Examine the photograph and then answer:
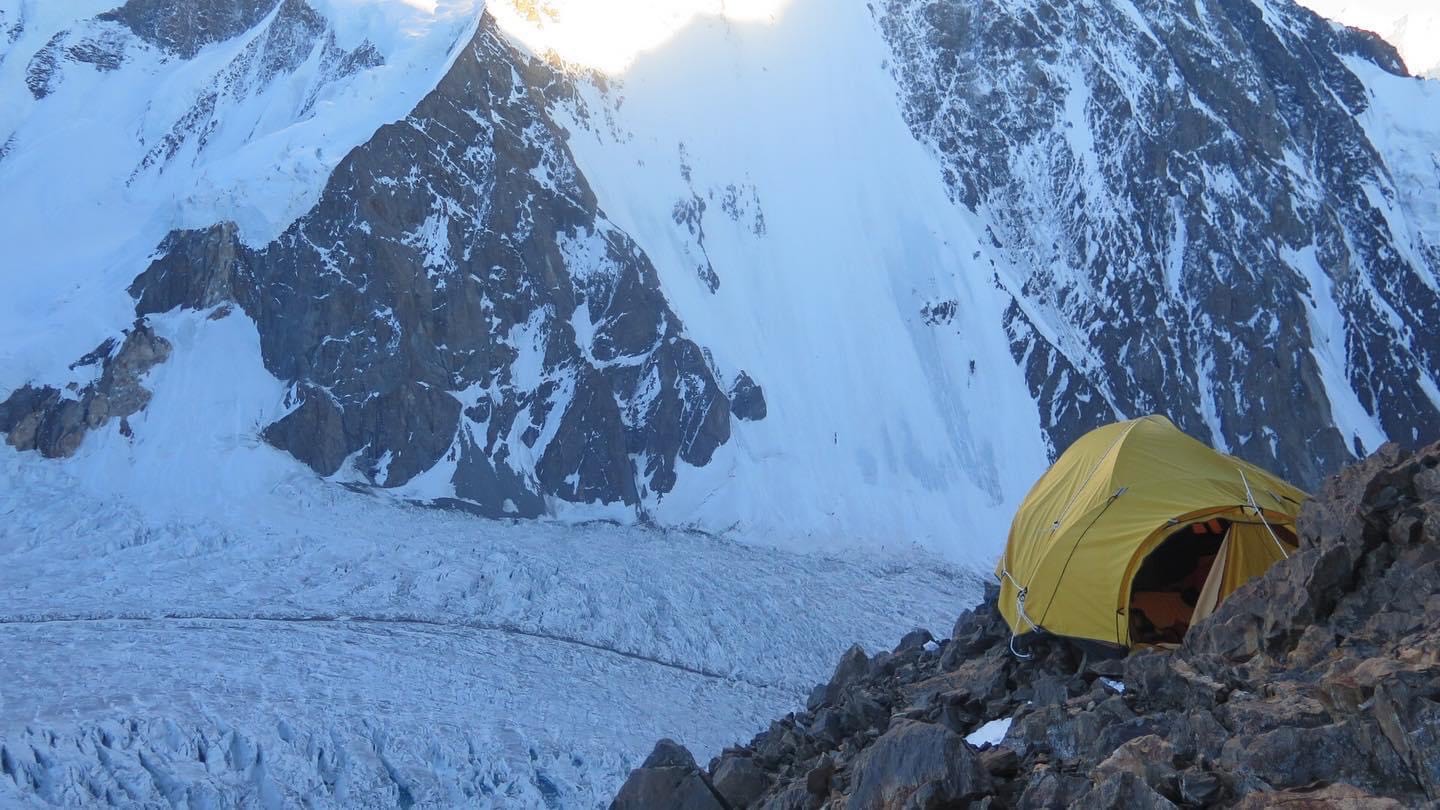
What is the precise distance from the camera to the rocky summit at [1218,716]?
6145 mm

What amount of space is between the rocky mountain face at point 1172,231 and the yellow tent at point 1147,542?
27010mm

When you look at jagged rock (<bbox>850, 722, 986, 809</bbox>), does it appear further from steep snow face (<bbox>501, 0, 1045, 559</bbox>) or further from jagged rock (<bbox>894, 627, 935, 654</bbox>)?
steep snow face (<bbox>501, 0, 1045, 559</bbox>)

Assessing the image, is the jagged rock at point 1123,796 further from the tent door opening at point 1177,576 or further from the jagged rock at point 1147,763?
the tent door opening at point 1177,576

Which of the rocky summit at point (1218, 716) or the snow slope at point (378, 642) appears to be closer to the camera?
the rocky summit at point (1218, 716)

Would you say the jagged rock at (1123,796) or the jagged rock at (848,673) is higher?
the jagged rock at (1123,796)

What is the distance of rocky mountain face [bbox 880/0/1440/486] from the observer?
145 ft

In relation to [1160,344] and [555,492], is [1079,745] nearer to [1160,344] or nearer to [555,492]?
[555,492]

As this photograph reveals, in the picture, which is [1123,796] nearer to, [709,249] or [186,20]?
[709,249]

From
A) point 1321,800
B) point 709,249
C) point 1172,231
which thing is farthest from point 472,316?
point 1321,800

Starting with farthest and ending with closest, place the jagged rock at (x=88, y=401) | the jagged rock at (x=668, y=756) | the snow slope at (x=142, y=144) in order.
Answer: the snow slope at (x=142, y=144) < the jagged rock at (x=88, y=401) < the jagged rock at (x=668, y=756)

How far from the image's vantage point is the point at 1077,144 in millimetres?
48125

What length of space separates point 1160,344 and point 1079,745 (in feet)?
131

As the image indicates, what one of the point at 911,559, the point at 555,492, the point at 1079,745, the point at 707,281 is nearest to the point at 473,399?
the point at 555,492

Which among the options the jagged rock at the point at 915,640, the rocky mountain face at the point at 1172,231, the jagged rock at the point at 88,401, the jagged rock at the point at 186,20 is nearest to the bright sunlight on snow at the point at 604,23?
the rocky mountain face at the point at 1172,231
